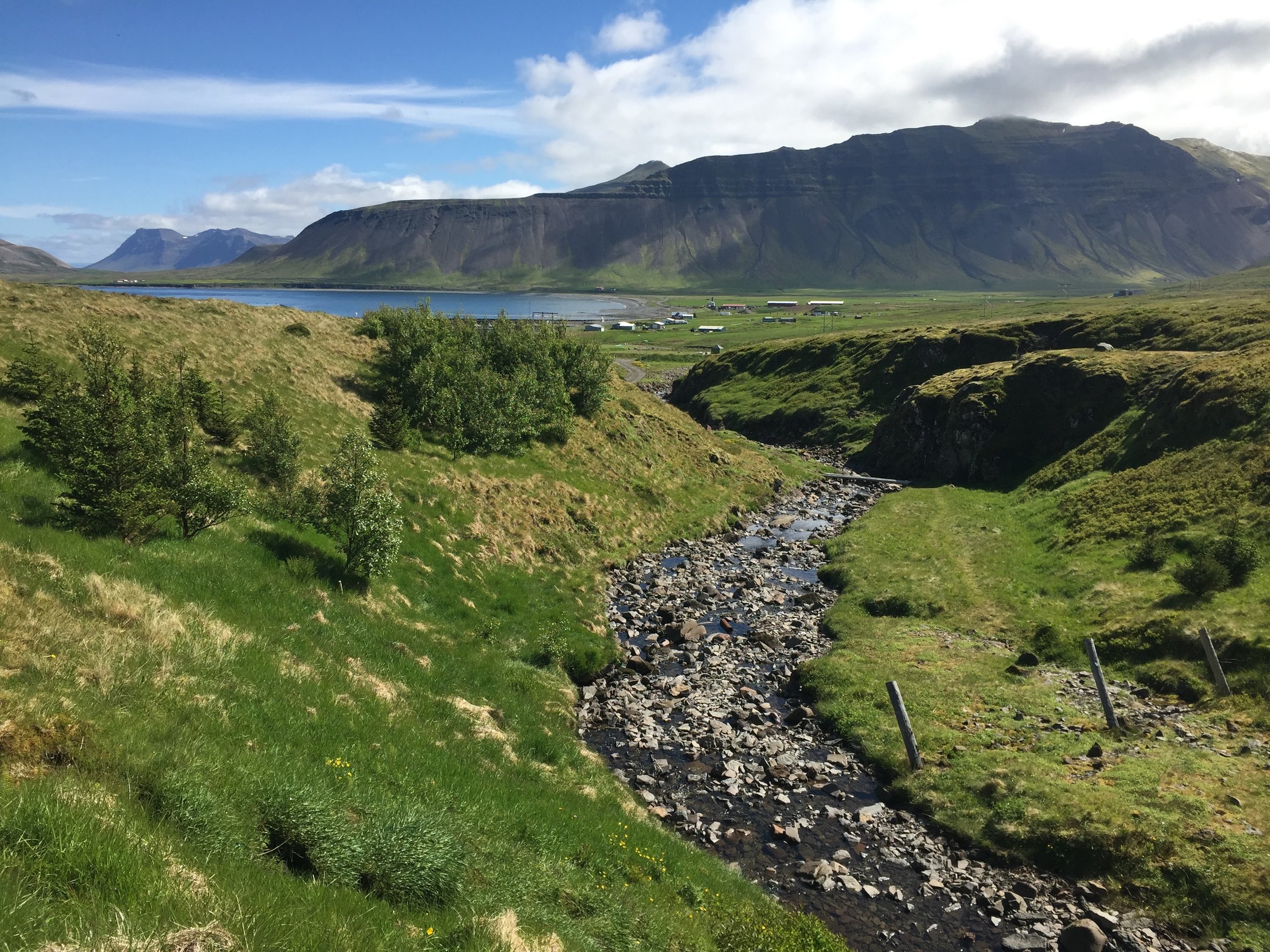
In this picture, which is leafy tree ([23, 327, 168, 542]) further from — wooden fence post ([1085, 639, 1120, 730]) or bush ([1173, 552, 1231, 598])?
bush ([1173, 552, 1231, 598])

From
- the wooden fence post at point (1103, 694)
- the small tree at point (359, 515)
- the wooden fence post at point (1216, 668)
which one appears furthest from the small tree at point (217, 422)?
the wooden fence post at point (1216, 668)

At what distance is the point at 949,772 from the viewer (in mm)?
25375

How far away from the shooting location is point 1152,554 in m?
38.7

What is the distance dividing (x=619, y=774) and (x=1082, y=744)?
1849 centimetres

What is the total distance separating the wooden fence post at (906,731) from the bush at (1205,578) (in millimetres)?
19114

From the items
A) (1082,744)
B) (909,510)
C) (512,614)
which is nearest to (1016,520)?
(909,510)

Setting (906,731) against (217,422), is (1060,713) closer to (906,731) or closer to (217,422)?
(906,731)

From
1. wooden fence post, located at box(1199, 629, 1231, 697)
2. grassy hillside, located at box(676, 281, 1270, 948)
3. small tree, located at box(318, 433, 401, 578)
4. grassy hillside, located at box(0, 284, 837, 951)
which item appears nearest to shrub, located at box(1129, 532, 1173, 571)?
grassy hillside, located at box(676, 281, 1270, 948)

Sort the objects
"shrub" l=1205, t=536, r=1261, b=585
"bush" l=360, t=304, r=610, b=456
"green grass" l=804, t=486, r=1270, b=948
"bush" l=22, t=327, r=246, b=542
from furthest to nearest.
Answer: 1. "bush" l=360, t=304, r=610, b=456
2. "shrub" l=1205, t=536, r=1261, b=585
3. "bush" l=22, t=327, r=246, b=542
4. "green grass" l=804, t=486, r=1270, b=948

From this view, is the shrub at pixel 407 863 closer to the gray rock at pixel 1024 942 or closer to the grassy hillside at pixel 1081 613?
the gray rock at pixel 1024 942

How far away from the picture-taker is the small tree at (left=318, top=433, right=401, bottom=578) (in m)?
28.6

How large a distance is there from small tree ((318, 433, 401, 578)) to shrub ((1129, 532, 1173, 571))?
42.3m

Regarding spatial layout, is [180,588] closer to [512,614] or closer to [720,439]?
[512,614]

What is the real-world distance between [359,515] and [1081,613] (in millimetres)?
38637
